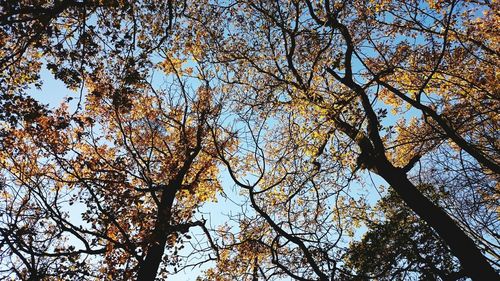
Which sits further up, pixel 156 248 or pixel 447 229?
pixel 156 248

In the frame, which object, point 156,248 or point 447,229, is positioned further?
point 156,248

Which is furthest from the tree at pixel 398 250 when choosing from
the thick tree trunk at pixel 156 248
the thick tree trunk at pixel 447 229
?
the thick tree trunk at pixel 156 248

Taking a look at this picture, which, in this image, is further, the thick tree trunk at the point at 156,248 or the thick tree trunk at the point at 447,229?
the thick tree trunk at the point at 156,248

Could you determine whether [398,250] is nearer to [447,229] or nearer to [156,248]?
[447,229]

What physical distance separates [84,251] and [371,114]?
8.55 meters

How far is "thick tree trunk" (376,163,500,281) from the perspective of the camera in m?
6.81

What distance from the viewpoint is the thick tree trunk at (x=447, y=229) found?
681 cm

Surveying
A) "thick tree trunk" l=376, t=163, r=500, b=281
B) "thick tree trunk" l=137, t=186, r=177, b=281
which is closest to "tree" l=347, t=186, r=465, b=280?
"thick tree trunk" l=376, t=163, r=500, b=281

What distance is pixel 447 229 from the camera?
748 cm

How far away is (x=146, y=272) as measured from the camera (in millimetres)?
9406

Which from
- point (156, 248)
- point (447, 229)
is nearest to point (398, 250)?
point (447, 229)

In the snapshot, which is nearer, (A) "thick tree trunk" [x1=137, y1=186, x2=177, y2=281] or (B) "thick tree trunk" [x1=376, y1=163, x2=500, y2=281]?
(B) "thick tree trunk" [x1=376, y1=163, x2=500, y2=281]

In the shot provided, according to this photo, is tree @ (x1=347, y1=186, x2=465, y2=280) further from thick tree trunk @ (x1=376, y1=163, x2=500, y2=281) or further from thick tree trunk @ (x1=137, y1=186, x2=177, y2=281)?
thick tree trunk @ (x1=137, y1=186, x2=177, y2=281)

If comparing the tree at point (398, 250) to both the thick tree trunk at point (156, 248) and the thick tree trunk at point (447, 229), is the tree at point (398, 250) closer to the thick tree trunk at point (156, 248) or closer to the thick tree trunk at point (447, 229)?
the thick tree trunk at point (447, 229)
